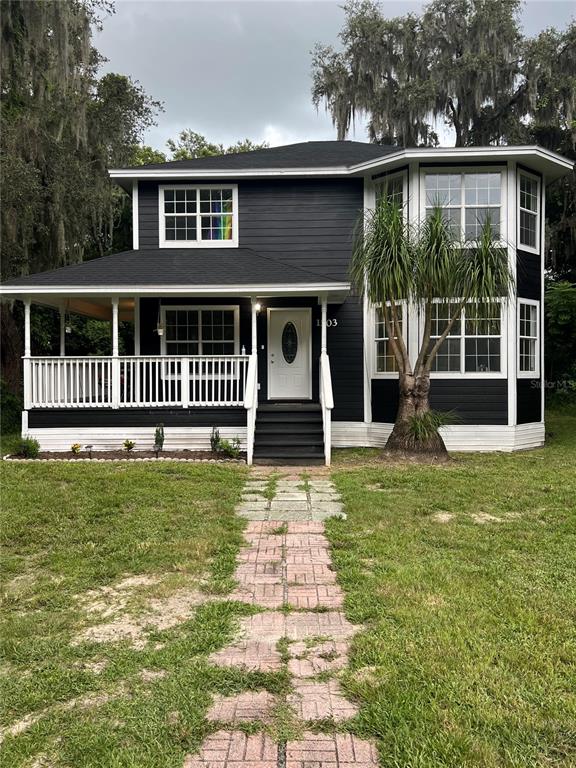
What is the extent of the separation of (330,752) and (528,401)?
32.0 feet

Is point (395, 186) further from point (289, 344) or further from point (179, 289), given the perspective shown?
point (179, 289)

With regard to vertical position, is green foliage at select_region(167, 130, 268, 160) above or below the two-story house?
above

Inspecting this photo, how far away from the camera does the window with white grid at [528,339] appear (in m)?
10.4

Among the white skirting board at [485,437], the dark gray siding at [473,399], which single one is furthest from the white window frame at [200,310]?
the dark gray siding at [473,399]

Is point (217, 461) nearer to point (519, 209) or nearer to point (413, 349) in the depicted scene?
point (413, 349)

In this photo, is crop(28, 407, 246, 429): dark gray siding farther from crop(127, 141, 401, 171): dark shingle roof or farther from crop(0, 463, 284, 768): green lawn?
crop(127, 141, 401, 171): dark shingle roof

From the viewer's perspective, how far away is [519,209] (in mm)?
10188

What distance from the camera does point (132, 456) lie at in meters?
8.96

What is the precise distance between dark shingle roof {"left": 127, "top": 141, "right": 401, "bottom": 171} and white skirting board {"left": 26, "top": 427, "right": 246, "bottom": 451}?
17.5 feet

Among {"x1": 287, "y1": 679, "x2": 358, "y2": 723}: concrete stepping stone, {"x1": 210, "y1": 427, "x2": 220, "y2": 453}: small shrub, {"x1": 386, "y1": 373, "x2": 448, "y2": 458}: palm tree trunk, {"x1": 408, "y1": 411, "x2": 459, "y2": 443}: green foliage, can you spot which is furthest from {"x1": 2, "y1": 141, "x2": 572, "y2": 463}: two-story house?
{"x1": 287, "y1": 679, "x2": 358, "y2": 723}: concrete stepping stone

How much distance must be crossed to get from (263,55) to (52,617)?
2084 centimetres

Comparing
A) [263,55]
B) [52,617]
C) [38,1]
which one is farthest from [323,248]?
[263,55]

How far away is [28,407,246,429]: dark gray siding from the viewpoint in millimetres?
9445

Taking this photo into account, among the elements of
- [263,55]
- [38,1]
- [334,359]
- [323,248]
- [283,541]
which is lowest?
[283,541]
